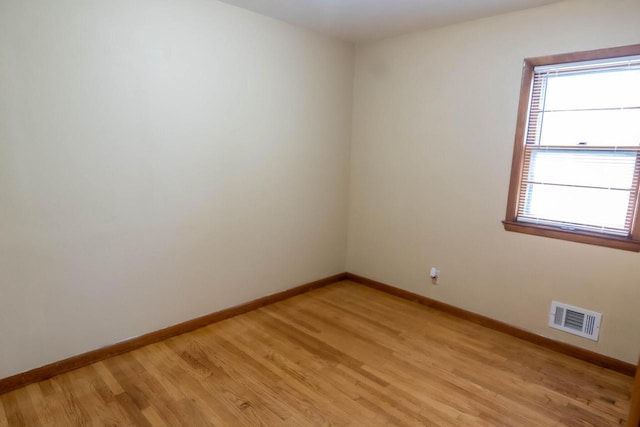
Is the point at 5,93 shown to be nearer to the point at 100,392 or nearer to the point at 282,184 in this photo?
the point at 100,392

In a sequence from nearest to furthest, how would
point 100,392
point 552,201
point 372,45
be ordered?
point 100,392 → point 552,201 → point 372,45

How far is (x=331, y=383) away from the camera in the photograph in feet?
7.02

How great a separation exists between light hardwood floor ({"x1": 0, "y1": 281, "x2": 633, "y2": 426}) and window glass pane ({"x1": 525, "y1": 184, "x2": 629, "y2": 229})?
97 centimetres

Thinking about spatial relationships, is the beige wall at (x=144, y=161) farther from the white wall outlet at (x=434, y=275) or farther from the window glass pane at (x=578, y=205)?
the window glass pane at (x=578, y=205)

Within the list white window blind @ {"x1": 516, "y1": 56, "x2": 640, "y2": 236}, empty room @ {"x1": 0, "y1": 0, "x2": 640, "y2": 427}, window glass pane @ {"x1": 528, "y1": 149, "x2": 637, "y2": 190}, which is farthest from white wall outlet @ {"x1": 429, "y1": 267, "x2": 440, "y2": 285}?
window glass pane @ {"x1": 528, "y1": 149, "x2": 637, "y2": 190}

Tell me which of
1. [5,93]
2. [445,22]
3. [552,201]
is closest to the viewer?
[5,93]

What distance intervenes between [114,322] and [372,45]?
3.13m

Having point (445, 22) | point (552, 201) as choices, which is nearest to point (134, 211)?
point (445, 22)

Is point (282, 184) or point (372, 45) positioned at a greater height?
point (372, 45)

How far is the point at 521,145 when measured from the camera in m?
2.56

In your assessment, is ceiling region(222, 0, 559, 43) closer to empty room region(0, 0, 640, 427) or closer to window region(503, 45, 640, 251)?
empty room region(0, 0, 640, 427)

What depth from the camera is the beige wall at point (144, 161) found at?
6.33 feet

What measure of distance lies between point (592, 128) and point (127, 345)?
11.2 ft

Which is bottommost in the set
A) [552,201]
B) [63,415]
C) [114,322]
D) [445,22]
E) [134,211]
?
[63,415]
